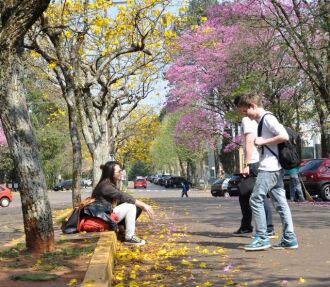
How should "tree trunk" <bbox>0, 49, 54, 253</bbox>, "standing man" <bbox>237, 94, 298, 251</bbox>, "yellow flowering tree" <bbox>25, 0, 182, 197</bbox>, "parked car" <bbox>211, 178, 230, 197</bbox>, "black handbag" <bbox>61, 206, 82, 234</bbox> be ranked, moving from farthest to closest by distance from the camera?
"parked car" <bbox>211, 178, 230, 197</bbox> → "yellow flowering tree" <bbox>25, 0, 182, 197</bbox> → "black handbag" <bbox>61, 206, 82, 234</bbox> → "standing man" <bbox>237, 94, 298, 251</bbox> → "tree trunk" <bbox>0, 49, 54, 253</bbox>

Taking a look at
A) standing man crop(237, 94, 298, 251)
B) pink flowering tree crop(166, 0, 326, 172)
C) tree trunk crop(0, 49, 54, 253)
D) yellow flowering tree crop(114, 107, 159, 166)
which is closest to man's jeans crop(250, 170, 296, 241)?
standing man crop(237, 94, 298, 251)

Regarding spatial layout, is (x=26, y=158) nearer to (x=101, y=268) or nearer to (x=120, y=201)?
(x=120, y=201)

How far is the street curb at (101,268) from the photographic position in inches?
195

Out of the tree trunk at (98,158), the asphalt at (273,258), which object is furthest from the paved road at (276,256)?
the tree trunk at (98,158)

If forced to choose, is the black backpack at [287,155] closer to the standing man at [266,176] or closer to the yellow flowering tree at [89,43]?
the standing man at [266,176]

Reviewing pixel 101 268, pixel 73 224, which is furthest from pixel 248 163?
pixel 101 268

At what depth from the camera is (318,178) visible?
2044cm

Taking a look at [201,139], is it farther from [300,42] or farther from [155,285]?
[155,285]

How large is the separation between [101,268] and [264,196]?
274 centimetres

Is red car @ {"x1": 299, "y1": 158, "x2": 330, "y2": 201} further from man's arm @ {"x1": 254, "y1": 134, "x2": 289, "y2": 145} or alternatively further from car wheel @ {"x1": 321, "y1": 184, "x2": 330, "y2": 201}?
man's arm @ {"x1": 254, "y1": 134, "x2": 289, "y2": 145}

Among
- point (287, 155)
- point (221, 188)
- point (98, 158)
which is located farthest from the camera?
point (221, 188)

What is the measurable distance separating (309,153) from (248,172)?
48.6 m

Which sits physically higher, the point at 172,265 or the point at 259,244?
the point at 259,244

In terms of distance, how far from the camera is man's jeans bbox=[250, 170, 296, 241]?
7.27 m
